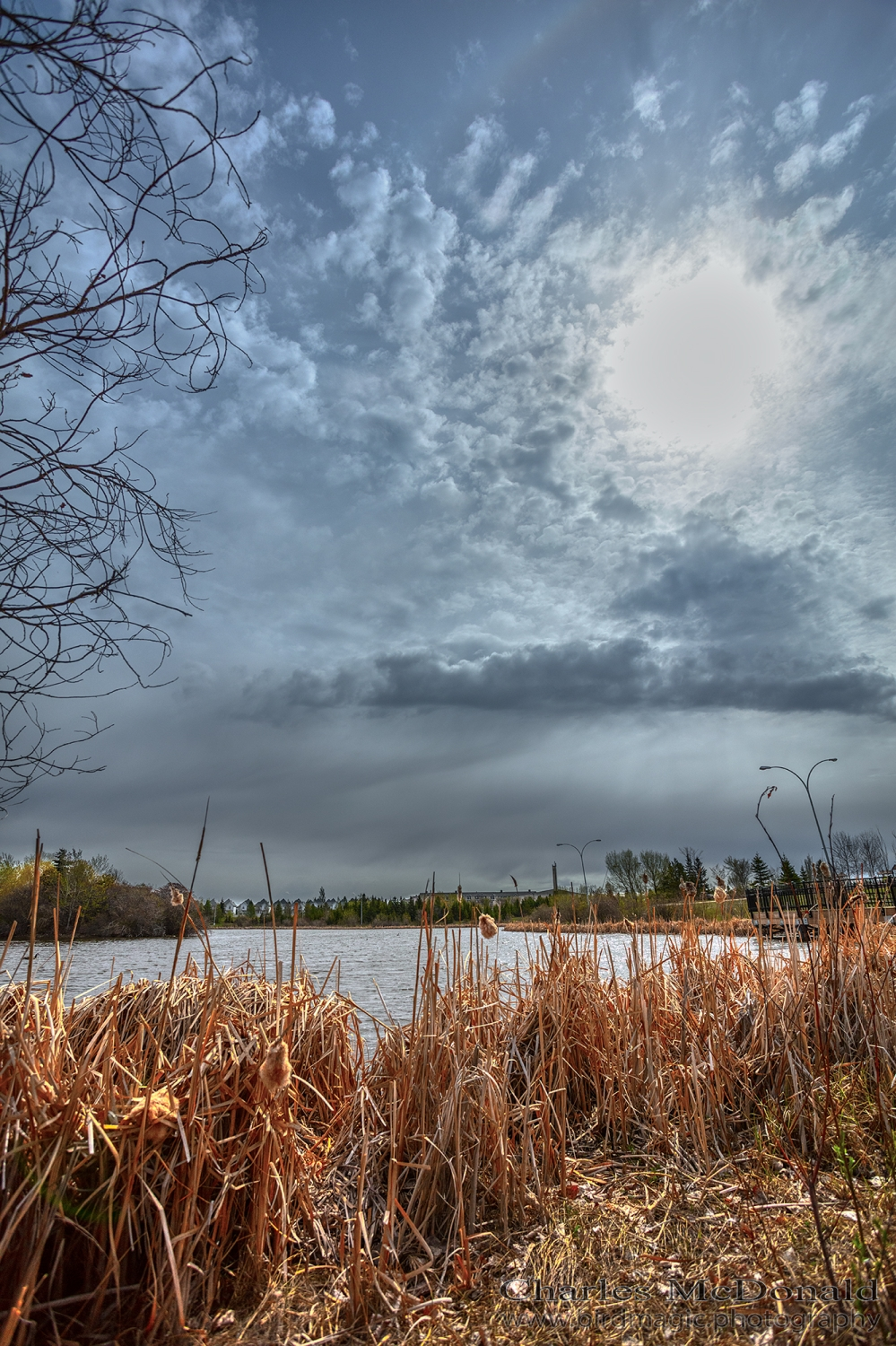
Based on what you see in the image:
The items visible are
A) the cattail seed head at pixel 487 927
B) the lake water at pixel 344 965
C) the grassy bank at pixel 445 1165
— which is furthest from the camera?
the lake water at pixel 344 965

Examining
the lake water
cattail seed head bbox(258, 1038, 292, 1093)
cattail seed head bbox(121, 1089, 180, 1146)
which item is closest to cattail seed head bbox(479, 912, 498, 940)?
the lake water

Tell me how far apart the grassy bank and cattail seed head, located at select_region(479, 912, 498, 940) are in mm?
171

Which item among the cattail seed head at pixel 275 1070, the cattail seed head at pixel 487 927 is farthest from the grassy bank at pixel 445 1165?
the cattail seed head at pixel 487 927

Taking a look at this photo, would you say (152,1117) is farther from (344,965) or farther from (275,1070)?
(344,965)

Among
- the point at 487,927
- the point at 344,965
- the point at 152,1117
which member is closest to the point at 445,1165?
the point at 487,927

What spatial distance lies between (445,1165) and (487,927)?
1.23 m

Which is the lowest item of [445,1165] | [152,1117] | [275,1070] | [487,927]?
[445,1165]

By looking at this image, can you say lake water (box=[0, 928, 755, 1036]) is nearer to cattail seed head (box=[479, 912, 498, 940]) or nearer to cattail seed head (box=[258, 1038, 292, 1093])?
cattail seed head (box=[479, 912, 498, 940])

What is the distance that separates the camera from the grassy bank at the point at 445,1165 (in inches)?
98.7

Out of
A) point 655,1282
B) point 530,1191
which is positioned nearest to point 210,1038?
point 530,1191

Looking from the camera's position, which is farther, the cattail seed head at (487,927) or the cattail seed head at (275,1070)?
the cattail seed head at (487,927)

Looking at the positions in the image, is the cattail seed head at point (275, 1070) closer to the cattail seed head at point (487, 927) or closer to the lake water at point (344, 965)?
the lake water at point (344, 965)

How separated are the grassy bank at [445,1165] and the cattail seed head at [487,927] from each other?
0.17 m

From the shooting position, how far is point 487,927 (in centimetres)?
434
